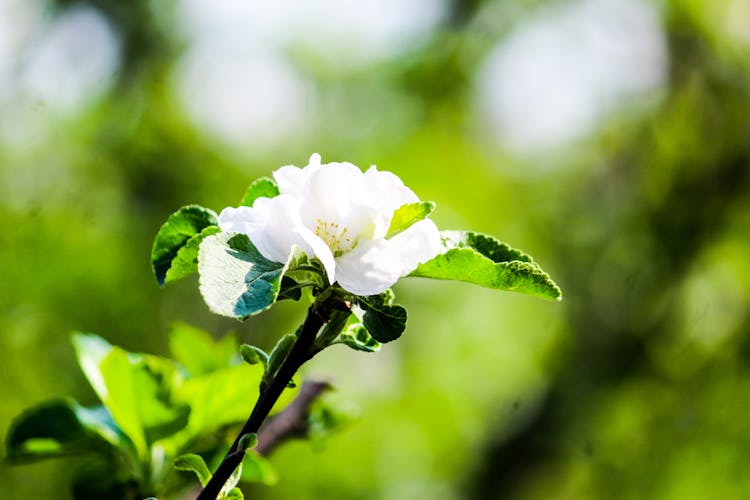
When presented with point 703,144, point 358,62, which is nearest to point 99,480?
point 703,144

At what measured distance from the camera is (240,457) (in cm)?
48

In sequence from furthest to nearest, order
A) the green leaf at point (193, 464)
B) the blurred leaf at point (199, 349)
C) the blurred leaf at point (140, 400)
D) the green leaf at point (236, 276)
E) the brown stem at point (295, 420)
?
the blurred leaf at point (199, 349) → the brown stem at point (295, 420) → the blurred leaf at point (140, 400) → the green leaf at point (193, 464) → the green leaf at point (236, 276)

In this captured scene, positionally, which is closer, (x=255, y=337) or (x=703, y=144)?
(x=703, y=144)

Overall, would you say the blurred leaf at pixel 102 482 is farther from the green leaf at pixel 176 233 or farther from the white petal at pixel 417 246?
the white petal at pixel 417 246

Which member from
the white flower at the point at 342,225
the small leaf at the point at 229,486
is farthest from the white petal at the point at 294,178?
the small leaf at the point at 229,486

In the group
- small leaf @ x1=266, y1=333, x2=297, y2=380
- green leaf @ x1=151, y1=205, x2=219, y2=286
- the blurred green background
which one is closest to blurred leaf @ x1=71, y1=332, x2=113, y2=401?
green leaf @ x1=151, y1=205, x2=219, y2=286

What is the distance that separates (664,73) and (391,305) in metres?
5.36

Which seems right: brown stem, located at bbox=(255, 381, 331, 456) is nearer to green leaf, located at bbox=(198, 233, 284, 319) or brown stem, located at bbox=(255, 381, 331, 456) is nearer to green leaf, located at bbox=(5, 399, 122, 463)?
green leaf, located at bbox=(5, 399, 122, 463)

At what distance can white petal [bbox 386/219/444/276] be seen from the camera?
0.53m

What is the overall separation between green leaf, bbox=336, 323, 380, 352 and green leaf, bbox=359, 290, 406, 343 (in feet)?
0.06

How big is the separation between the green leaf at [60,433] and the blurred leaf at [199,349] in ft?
0.61

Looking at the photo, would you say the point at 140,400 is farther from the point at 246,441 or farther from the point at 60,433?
the point at 246,441

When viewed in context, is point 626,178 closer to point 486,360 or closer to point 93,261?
point 486,360

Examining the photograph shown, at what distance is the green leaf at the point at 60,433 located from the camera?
87 centimetres
